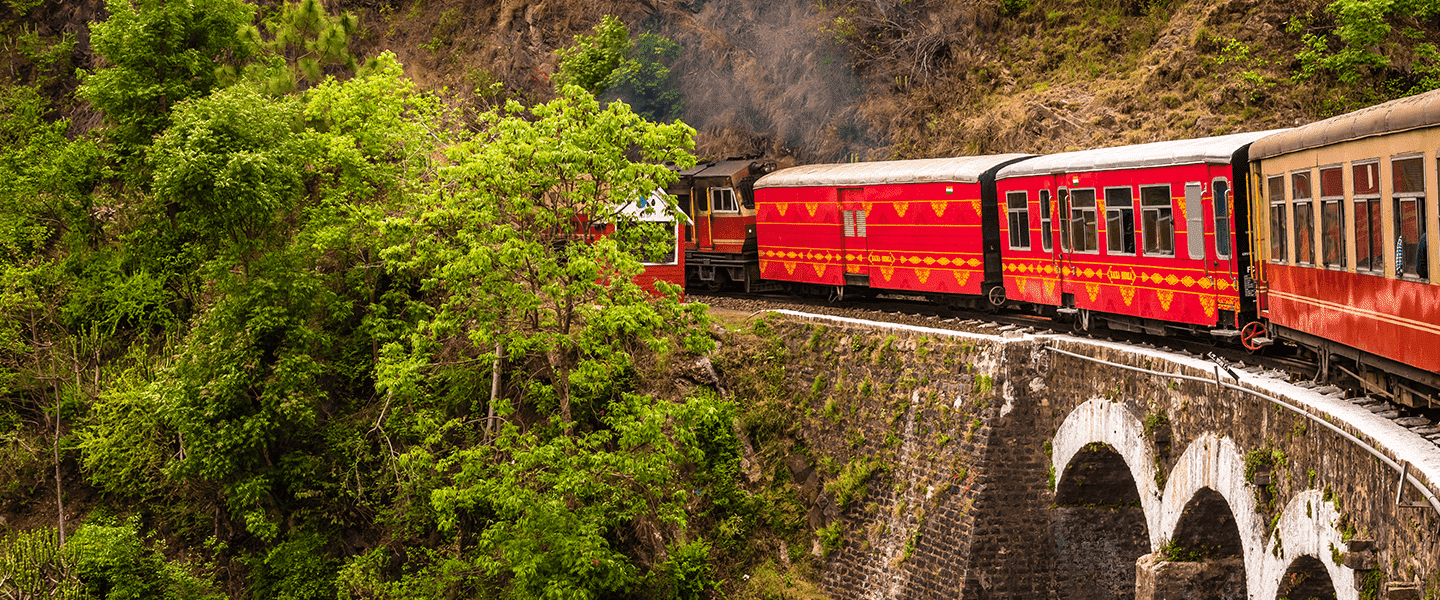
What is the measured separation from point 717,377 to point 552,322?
494 centimetres

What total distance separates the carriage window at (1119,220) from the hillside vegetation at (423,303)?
20.7ft

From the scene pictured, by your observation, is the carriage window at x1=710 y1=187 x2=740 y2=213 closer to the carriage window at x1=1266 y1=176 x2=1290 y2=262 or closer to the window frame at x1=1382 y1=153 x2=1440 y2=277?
the carriage window at x1=1266 y1=176 x2=1290 y2=262

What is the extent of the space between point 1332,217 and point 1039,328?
799 cm

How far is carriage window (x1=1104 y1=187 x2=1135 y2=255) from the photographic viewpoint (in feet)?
51.1

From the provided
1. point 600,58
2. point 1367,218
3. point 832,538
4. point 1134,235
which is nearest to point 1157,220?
point 1134,235

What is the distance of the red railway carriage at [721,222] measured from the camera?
86.6 feet

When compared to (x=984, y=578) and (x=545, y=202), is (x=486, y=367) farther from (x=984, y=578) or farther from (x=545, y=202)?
(x=984, y=578)

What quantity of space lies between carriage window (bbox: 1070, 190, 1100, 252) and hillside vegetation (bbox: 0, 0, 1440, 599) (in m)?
5.92

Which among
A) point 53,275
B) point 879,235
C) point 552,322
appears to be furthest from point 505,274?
point 53,275

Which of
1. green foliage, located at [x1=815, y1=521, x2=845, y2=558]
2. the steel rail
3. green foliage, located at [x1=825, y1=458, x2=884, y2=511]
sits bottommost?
green foliage, located at [x1=815, y1=521, x2=845, y2=558]

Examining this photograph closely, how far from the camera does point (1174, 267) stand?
48.3 feet

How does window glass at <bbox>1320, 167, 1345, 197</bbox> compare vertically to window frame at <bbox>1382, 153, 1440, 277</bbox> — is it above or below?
above

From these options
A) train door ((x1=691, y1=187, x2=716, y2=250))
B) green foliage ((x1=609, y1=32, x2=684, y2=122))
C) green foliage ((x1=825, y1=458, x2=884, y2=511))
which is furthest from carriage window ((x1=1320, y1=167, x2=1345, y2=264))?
green foliage ((x1=609, y1=32, x2=684, y2=122))

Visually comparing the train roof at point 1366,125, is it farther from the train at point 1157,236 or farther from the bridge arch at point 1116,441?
the bridge arch at point 1116,441
